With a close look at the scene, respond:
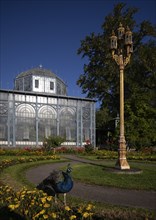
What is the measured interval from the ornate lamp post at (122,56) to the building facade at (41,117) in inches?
674

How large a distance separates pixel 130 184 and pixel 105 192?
66.9 inches

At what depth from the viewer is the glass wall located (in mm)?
30161

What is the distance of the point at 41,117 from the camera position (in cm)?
3219

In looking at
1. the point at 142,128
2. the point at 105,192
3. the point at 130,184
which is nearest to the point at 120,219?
the point at 105,192

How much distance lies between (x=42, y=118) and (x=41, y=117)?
0.16 meters

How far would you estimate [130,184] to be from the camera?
37.1 ft

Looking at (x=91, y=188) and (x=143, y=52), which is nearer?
(x=91, y=188)

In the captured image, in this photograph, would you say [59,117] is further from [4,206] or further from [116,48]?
[4,206]

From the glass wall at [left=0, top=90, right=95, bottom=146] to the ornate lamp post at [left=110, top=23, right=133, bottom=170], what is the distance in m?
17.1

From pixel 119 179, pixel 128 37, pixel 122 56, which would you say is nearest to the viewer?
pixel 119 179

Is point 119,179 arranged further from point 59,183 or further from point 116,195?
point 59,183

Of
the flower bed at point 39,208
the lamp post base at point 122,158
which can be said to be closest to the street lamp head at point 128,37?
the lamp post base at point 122,158

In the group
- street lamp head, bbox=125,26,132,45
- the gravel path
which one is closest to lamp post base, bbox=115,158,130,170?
the gravel path

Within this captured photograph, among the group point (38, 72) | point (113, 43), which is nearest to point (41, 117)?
point (38, 72)
